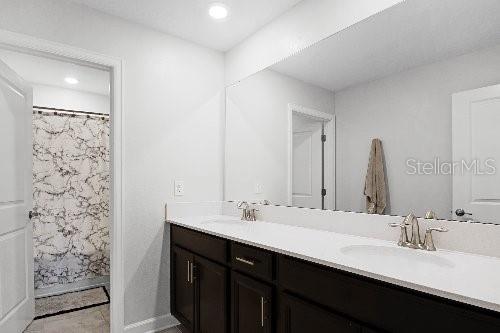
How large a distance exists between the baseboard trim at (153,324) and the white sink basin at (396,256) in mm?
1667

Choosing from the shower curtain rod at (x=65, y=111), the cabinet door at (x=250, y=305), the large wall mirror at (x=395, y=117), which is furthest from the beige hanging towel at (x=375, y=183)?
the shower curtain rod at (x=65, y=111)

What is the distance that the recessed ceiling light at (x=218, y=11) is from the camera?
2.06m

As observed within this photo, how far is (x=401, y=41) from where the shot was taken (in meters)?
1.55

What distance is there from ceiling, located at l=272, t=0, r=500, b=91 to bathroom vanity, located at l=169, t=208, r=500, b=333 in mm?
916

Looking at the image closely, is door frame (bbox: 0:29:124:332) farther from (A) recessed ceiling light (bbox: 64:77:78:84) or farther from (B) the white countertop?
(A) recessed ceiling light (bbox: 64:77:78:84)

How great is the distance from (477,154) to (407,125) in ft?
1.07

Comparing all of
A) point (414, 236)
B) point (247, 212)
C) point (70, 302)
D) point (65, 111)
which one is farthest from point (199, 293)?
point (65, 111)

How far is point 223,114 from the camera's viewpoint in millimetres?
2754

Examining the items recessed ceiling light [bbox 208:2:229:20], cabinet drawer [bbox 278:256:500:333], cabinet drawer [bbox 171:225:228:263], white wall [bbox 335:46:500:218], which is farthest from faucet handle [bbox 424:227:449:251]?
recessed ceiling light [bbox 208:2:229:20]

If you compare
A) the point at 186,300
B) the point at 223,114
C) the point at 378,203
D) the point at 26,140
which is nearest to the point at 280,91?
the point at 223,114

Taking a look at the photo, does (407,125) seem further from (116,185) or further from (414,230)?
(116,185)

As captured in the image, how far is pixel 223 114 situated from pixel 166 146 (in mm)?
639

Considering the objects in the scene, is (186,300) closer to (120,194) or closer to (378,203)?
(120,194)

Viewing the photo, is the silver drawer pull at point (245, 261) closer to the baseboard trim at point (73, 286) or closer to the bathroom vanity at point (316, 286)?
the bathroom vanity at point (316, 286)
